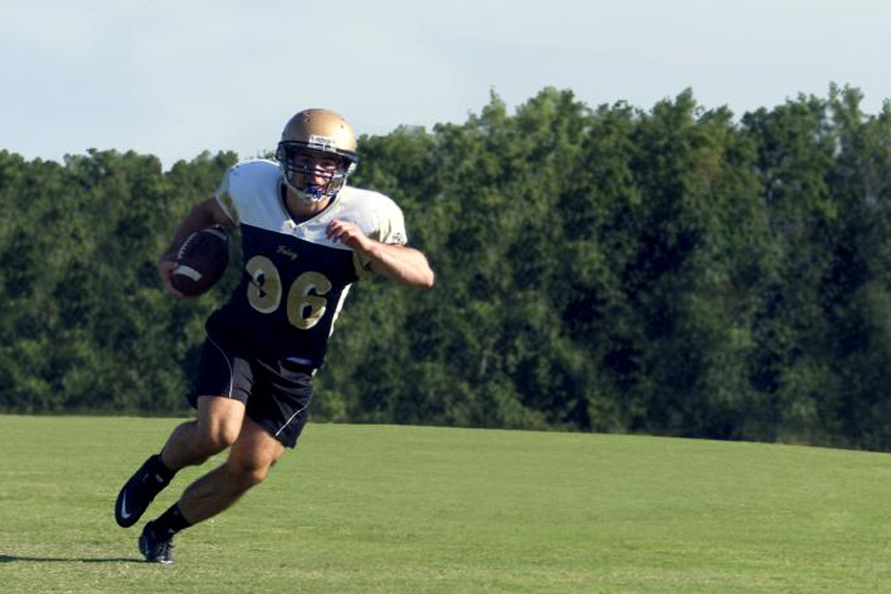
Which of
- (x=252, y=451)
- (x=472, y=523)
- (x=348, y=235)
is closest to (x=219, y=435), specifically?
(x=252, y=451)

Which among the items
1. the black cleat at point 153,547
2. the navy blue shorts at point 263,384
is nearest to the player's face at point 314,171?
the navy blue shorts at point 263,384

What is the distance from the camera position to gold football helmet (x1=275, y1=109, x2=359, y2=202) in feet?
27.3

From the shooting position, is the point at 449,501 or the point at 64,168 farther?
the point at 64,168

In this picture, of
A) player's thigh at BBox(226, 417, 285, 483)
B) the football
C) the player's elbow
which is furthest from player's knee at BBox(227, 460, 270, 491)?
the player's elbow

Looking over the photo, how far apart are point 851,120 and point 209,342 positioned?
174 ft

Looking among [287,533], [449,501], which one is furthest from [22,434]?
[287,533]

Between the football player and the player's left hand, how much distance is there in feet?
1.18

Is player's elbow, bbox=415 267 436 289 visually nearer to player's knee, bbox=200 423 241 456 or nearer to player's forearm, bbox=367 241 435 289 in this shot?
player's forearm, bbox=367 241 435 289

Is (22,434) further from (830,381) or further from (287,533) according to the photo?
(830,381)

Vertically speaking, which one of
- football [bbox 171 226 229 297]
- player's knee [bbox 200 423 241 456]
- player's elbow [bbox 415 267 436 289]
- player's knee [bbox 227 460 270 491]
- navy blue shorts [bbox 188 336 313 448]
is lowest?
player's knee [bbox 227 460 270 491]

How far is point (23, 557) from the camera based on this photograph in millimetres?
8336

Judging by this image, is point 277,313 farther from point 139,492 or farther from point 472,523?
point 472,523

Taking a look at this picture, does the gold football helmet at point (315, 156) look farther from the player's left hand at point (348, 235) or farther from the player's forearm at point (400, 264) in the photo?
the player's left hand at point (348, 235)

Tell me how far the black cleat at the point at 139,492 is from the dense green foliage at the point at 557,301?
43982 millimetres
